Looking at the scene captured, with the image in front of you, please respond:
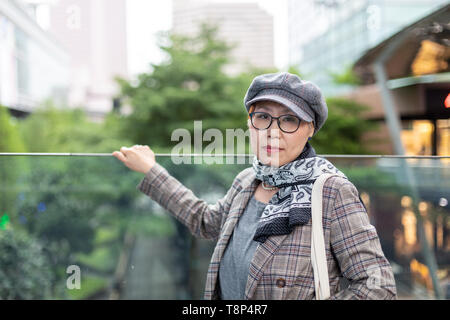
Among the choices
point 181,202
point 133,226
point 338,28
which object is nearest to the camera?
point 181,202

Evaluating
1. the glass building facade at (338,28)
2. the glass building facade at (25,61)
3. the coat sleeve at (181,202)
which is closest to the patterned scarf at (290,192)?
the coat sleeve at (181,202)

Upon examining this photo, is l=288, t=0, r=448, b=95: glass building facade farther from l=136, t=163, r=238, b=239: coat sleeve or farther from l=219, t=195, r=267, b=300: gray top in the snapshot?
l=219, t=195, r=267, b=300: gray top

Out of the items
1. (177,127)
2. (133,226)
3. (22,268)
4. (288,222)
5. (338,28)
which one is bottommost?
(22,268)

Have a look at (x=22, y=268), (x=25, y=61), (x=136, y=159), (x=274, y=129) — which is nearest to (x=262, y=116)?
(x=274, y=129)

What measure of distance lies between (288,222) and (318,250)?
0.11m

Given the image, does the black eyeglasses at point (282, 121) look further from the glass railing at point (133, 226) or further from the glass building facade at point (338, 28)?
the glass building facade at point (338, 28)

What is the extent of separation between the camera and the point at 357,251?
0.97 metres

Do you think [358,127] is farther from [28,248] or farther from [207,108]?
[28,248]

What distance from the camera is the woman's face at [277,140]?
1088 mm

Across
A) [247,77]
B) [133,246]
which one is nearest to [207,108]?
[247,77]

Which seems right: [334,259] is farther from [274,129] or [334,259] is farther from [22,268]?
[22,268]

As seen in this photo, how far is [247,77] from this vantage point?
1226cm

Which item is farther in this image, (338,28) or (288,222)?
(338,28)

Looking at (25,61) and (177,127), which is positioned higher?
(25,61)
